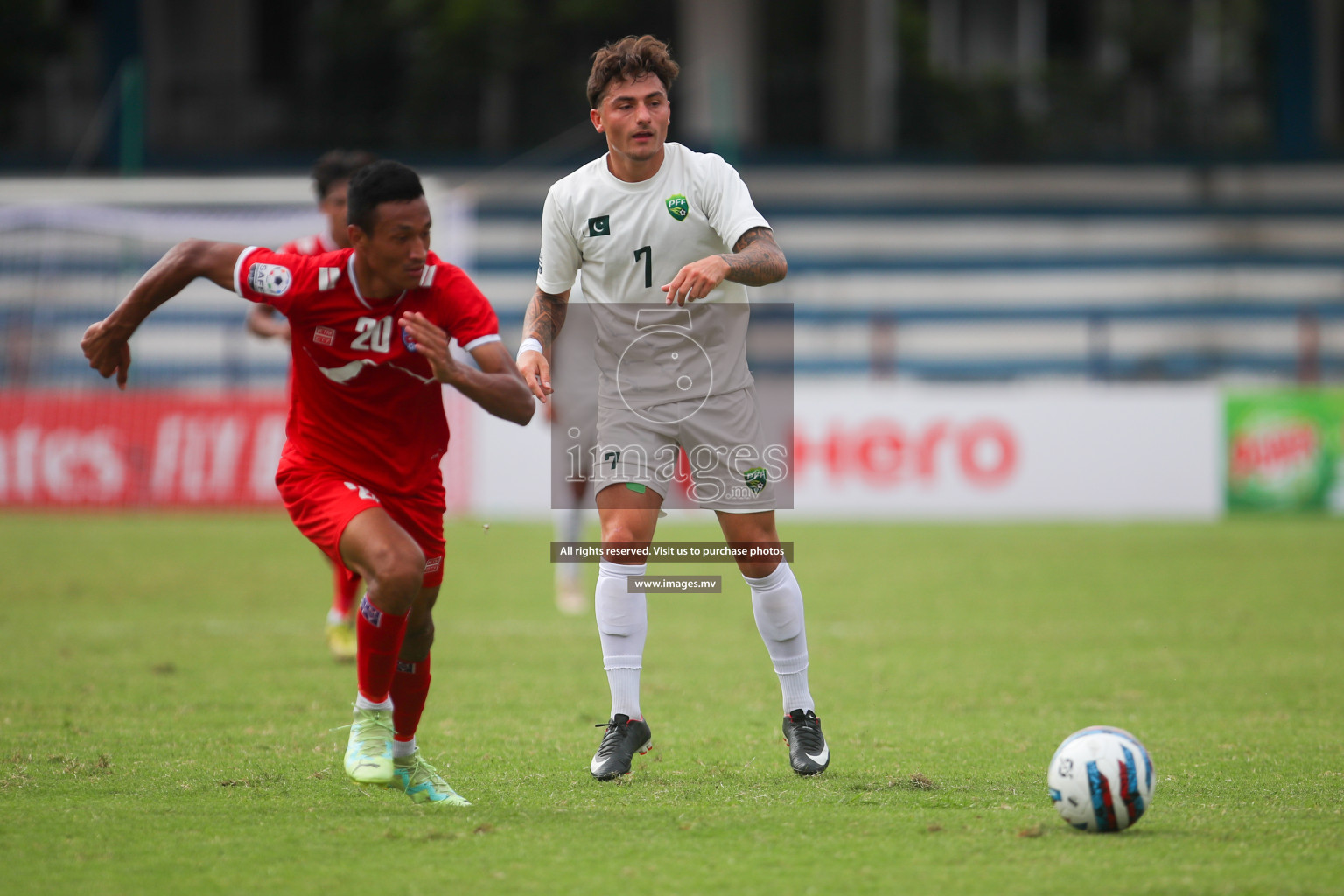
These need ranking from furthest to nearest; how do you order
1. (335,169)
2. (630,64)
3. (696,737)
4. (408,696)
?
(335,169) → (696,737) → (630,64) → (408,696)

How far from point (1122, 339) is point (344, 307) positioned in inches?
674

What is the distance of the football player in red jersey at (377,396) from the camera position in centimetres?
398

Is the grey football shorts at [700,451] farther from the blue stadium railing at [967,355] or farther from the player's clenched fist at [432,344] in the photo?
the blue stadium railing at [967,355]

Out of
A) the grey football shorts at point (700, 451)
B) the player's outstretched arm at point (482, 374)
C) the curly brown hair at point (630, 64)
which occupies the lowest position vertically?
the grey football shorts at point (700, 451)

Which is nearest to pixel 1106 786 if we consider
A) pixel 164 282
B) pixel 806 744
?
pixel 806 744

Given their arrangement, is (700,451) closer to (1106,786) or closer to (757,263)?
(757,263)

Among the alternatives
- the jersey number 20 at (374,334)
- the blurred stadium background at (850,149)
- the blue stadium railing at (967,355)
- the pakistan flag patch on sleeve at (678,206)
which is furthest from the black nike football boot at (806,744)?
the blurred stadium background at (850,149)

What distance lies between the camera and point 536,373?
437cm

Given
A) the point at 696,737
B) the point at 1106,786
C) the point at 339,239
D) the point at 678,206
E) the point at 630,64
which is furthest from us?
the point at 339,239

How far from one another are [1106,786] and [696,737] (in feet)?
5.88

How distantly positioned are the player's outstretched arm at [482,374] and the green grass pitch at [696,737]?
1.15 m

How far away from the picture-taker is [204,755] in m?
4.74

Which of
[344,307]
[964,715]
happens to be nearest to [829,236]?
[964,715]

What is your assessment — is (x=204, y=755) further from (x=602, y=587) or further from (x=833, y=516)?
(x=833, y=516)
